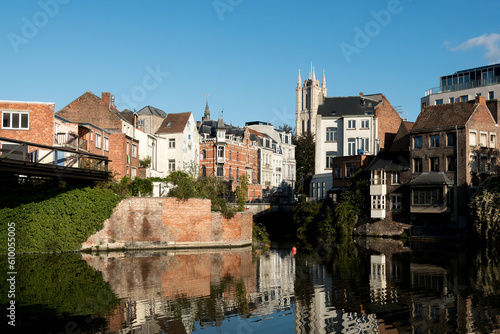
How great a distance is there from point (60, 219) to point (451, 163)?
41272 millimetres

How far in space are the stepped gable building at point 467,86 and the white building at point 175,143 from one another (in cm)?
3378

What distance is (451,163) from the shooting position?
202 ft

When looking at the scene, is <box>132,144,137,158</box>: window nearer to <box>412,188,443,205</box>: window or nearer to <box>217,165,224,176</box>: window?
<box>217,165,224,176</box>: window

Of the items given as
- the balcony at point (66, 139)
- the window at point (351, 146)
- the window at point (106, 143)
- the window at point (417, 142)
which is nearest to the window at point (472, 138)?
the window at point (417, 142)

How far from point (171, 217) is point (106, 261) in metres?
9.47

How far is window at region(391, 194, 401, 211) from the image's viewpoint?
65062 millimetres

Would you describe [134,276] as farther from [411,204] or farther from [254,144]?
[254,144]

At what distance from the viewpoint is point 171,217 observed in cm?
4706

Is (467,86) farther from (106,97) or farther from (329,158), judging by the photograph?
(106,97)

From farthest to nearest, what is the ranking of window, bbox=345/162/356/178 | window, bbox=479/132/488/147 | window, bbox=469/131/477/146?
1. window, bbox=345/162/356/178
2. window, bbox=479/132/488/147
3. window, bbox=469/131/477/146

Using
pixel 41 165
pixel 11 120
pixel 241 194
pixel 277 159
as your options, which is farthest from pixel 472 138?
pixel 277 159

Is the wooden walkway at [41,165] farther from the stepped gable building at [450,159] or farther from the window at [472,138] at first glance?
the window at [472,138]

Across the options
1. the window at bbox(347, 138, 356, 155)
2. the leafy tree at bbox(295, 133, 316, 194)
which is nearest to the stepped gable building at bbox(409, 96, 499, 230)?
the window at bbox(347, 138, 356, 155)

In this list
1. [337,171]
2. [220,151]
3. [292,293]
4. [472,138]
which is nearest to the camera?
[292,293]
